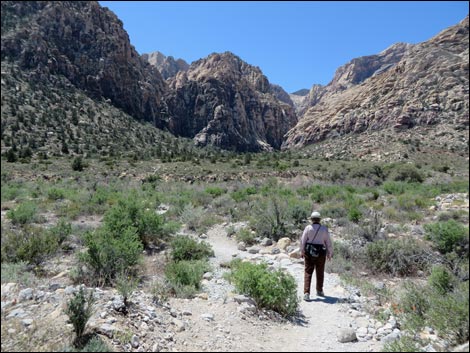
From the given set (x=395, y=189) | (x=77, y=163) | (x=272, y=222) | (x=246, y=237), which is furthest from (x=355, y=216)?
(x=77, y=163)

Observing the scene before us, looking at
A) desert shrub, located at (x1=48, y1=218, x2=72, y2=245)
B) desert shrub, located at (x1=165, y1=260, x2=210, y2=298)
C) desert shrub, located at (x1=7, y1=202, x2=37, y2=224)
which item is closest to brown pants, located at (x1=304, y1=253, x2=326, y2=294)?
desert shrub, located at (x1=165, y1=260, x2=210, y2=298)

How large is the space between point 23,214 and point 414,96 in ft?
195

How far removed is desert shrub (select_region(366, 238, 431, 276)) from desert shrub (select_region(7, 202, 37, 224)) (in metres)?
9.44

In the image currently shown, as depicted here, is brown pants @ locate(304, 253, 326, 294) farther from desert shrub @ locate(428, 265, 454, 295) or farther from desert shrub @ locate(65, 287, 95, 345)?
desert shrub @ locate(65, 287, 95, 345)

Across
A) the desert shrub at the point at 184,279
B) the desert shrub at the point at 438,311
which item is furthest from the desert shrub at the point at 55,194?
the desert shrub at the point at 438,311

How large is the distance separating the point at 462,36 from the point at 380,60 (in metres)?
129

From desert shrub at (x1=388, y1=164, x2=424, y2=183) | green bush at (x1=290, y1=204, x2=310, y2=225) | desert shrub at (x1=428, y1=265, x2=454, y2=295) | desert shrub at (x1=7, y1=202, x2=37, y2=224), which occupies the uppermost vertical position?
desert shrub at (x1=388, y1=164, x2=424, y2=183)

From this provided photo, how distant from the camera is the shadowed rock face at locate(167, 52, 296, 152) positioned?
106 metres

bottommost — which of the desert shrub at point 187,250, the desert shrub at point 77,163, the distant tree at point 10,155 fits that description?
the desert shrub at point 187,250

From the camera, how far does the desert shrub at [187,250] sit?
8.70 metres

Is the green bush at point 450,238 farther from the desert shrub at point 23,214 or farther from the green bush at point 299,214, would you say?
the desert shrub at point 23,214

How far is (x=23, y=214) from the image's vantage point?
9906mm

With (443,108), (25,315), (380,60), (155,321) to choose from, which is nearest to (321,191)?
(155,321)

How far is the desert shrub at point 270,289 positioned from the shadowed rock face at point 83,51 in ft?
133
